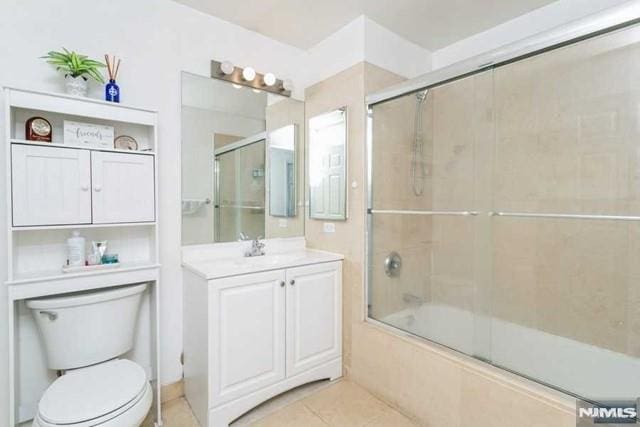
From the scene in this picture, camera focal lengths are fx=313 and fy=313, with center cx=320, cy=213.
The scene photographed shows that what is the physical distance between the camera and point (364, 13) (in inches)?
81.0

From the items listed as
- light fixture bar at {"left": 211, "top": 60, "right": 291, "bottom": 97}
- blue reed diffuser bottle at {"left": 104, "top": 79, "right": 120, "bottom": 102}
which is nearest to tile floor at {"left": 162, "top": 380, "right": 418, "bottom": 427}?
blue reed diffuser bottle at {"left": 104, "top": 79, "right": 120, "bottom": 102}

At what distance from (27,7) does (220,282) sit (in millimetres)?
1615

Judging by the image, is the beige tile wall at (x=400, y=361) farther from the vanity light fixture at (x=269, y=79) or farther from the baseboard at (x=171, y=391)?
the baseboard at (x=171, y=391)

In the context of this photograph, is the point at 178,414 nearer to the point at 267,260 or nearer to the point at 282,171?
the point at 267,260

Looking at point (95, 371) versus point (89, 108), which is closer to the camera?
point (95, 371)

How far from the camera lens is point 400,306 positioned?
2.21 metres

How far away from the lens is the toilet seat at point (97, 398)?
111 centimetres

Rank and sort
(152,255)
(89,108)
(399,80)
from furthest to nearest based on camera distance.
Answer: (399,80)
(152,255)
(89,108)

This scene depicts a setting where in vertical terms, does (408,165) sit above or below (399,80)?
below

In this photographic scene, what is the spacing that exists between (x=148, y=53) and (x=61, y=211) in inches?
39.8

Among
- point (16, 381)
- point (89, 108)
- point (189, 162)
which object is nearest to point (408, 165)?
point (189, 162)

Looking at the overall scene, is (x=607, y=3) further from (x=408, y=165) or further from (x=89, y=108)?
(x=89, y=108)

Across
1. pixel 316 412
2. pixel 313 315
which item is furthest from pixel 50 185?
pixel 316 412

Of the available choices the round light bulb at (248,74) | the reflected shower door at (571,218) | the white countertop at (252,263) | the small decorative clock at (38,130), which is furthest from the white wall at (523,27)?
the small decorative clock at (38,130)
